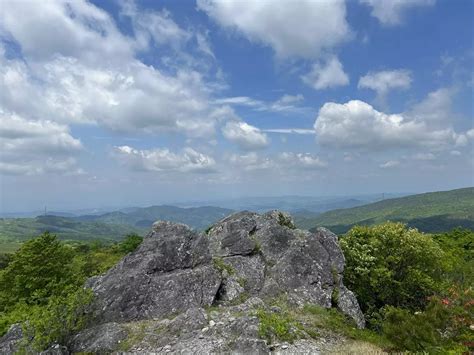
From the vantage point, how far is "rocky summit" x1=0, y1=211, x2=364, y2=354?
1753 cm

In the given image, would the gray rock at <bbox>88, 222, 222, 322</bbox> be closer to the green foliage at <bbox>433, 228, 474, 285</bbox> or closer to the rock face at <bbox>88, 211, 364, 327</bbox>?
the rock face at <bbox>88, 211, 364, 327</bbox>

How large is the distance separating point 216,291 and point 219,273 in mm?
2131

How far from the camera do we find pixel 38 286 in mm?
46062

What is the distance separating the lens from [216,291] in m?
24.5

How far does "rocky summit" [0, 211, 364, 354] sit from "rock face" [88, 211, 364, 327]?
2.9 inches

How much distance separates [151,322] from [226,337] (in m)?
6.08

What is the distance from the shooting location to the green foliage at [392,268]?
121ft

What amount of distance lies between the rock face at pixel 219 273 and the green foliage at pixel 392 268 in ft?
24.0

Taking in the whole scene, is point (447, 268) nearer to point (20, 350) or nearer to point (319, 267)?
point (319, 267)

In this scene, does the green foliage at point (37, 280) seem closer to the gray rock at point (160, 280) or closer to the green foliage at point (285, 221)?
the gray rock at point (160, 280)

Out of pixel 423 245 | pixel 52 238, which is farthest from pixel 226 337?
pixel 52 238

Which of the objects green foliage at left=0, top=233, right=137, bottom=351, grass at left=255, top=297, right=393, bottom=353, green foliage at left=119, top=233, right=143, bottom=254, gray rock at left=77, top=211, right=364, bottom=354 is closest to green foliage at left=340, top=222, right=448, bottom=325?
gray rock at left=77, top=211, right=364, bottom=354

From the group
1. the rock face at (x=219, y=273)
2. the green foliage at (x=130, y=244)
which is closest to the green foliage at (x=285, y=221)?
the rock face at (x=219, y=273)

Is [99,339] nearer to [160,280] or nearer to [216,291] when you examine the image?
[160,280]
